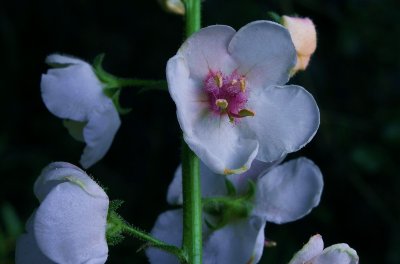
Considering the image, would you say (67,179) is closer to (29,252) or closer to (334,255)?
(29,252)

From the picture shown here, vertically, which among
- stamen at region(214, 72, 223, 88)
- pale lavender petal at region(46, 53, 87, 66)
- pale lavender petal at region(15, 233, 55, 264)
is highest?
stamen at region(214, 72, 223, 88)

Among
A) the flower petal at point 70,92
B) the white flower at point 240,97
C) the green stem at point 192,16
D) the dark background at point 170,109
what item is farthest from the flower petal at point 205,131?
the dark background at point 170,109

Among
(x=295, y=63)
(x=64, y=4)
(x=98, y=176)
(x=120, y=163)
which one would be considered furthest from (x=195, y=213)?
(x=64, y=4)

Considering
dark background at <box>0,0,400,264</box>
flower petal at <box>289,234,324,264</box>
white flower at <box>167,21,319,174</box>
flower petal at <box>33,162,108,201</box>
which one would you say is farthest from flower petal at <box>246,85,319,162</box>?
dark background at <box>0,0,400,264</box>

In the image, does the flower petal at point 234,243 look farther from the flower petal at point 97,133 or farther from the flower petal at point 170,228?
the flower petal at point 97,133

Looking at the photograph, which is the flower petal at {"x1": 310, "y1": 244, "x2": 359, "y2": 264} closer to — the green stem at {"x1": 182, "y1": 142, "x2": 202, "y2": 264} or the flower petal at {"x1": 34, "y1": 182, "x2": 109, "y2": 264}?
the green stem at {"x1": 182, "y1": 142, "x2": 202, "y2": 264}
